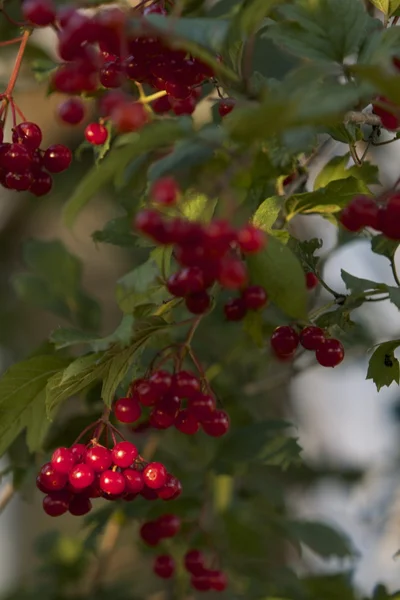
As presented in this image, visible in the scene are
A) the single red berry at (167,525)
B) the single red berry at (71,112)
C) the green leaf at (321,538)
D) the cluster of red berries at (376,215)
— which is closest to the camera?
the cluster of red berries at (376,215)

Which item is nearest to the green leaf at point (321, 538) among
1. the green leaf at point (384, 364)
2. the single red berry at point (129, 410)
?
the green leaf at point (384, 364)

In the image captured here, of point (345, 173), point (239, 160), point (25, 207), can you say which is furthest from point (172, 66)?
point (25, 207)

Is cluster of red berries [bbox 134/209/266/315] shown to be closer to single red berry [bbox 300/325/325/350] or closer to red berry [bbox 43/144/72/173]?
single red berry [bbox 300/325/325/350]

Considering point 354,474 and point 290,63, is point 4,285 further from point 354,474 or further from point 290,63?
point 290,63

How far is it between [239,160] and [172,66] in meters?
0.29

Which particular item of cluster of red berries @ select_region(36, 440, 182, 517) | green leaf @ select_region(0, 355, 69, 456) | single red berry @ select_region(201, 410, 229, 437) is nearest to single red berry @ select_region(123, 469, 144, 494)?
cluster of red berries @ select_region(36, 440, 182, 517)

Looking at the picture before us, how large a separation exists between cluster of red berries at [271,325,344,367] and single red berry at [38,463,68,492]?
0.32 metres

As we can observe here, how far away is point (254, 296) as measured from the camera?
3.18 feet

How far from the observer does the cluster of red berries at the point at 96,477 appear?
1086 millimetres

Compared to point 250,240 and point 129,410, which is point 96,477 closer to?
point 129,410

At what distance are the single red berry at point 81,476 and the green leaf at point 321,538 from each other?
2.81 ft

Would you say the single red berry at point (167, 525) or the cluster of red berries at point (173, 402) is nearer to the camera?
the cluster of red berries at point (173, 402)

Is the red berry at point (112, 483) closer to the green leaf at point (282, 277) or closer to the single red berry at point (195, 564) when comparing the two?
the green leaf at point (282, 277)

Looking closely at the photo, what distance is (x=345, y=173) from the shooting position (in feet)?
4.41
